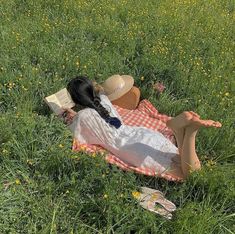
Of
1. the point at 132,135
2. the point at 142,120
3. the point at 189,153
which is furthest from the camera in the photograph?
the point at 142,120

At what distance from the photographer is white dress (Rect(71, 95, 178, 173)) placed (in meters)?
4.19

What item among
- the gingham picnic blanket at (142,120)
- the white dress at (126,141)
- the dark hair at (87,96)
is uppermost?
the dark hair at (87,96)

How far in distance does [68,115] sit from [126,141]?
685mm

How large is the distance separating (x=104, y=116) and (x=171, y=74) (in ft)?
5.04

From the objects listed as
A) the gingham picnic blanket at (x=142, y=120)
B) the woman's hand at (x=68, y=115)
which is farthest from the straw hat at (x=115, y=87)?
the woman's hand at (x=68, y=115)

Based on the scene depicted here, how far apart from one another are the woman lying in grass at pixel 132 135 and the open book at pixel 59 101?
8cm

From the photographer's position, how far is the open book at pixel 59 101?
15.2ft

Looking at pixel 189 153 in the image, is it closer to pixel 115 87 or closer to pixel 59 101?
pixel 115 87

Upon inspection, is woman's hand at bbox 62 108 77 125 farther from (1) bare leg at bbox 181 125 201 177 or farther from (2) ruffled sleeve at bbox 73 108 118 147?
(1) bare leg at bbox 181 125 201 177

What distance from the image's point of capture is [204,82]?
5488 mm

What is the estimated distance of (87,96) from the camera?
4641 millimetres

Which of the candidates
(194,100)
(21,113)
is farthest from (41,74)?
(194,100)

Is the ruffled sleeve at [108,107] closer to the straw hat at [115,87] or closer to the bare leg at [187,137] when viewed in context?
the straw hat at [115,87]

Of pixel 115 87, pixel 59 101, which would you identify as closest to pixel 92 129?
pixel 59 101
